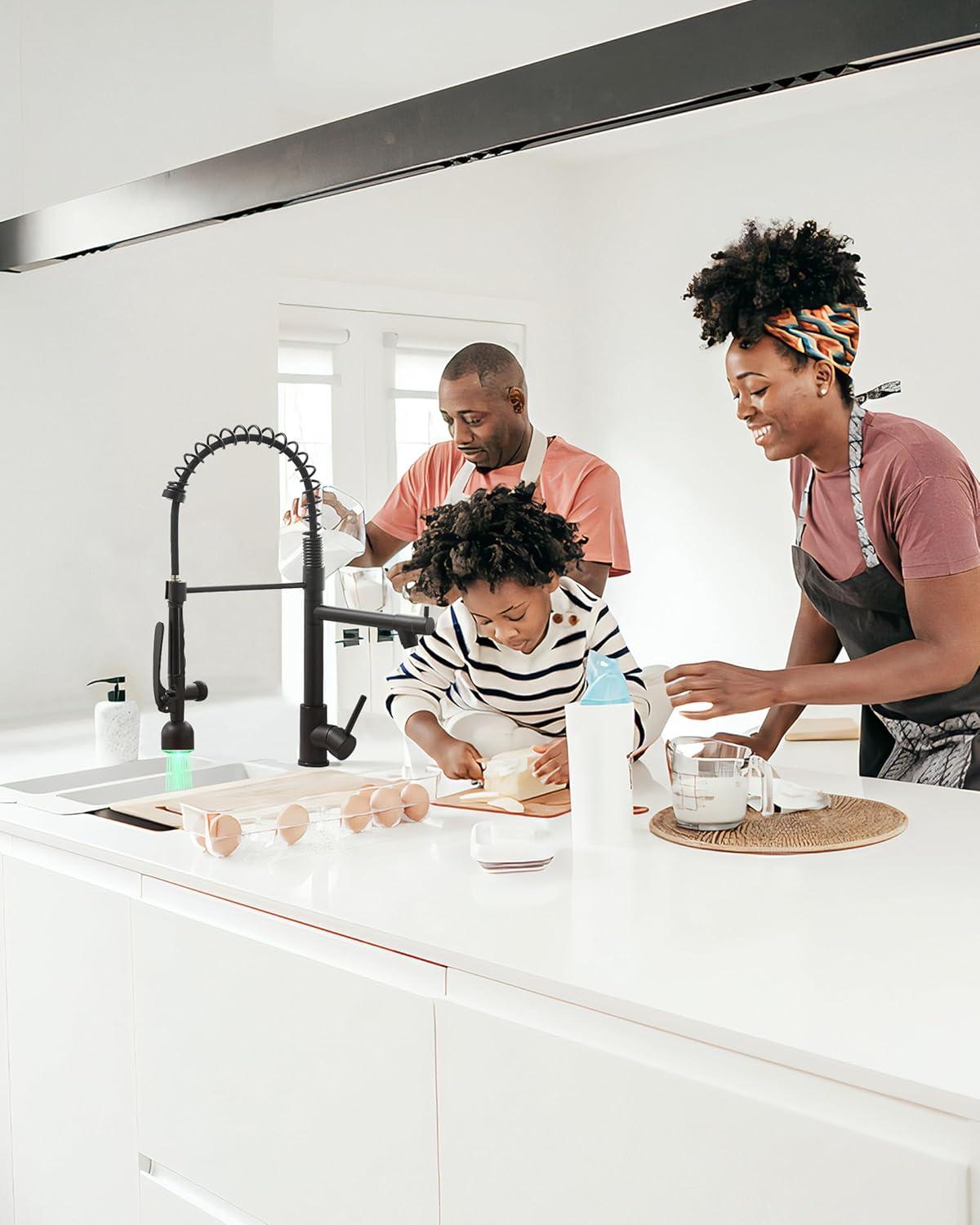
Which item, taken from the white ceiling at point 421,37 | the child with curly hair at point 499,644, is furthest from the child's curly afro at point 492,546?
the white ceiling at point 421,37

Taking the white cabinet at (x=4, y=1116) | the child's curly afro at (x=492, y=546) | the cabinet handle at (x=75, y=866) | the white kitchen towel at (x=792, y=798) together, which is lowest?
the white cabinet at (x=4, y=1116)

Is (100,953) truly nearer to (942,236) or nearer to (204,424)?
(204,424)

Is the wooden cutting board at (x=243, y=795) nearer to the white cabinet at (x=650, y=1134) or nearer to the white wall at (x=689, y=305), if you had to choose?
the white cabinet at (x=650, y=1134)

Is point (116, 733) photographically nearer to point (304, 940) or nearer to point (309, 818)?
point (309, 818)

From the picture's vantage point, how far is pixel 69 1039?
4.27 feet

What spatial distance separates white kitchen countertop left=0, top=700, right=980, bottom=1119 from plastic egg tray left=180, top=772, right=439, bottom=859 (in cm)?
2

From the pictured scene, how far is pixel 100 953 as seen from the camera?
4.05ft

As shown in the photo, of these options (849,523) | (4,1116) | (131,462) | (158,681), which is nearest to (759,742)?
(849,523)

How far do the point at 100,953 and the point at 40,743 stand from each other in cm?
81

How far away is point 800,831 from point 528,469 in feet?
4.06

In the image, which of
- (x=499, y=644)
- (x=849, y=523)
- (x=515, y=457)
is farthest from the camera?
(x=515, y=457)

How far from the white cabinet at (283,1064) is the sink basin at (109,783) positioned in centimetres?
36

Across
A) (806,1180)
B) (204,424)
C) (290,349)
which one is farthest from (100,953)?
(290,349)

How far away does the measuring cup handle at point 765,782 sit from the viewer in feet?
4.01
